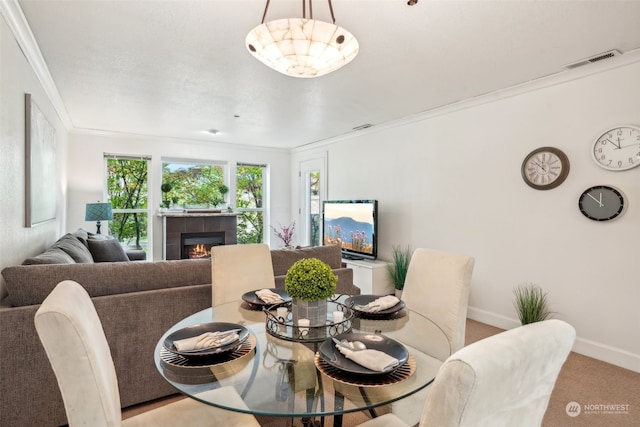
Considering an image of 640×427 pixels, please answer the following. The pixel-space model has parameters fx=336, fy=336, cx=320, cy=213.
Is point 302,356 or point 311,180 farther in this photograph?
point 311,180

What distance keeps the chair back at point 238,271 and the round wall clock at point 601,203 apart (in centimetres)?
270

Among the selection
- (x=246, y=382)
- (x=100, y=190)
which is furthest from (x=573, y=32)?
(x=100, y=190)

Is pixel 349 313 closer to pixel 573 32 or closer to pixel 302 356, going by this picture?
pixel 302 356

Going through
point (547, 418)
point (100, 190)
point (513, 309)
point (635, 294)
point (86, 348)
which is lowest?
point (547, 418)

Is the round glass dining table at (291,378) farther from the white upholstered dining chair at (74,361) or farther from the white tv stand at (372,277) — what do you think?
the white tv stand at (372,277)

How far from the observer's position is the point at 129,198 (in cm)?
561

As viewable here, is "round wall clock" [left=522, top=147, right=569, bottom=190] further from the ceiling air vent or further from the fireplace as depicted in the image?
the fireplace

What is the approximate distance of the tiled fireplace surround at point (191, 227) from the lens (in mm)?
5625

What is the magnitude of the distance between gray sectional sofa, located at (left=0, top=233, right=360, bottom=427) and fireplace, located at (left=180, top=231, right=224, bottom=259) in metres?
3.59

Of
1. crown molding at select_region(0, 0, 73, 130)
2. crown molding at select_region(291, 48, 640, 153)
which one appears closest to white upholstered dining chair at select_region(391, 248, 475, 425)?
crown molding at select_region(291, 48, 640, 153)

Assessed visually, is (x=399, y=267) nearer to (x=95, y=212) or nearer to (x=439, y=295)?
(x=439, y=295)

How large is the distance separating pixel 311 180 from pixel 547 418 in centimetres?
511

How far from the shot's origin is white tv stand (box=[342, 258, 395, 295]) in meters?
4.41

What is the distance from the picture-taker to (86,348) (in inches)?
34.6
